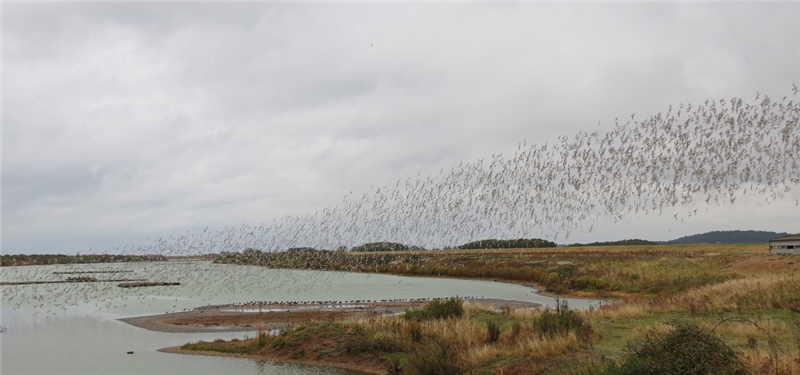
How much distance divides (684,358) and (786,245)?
62.7m

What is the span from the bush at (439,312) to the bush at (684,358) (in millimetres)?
13985

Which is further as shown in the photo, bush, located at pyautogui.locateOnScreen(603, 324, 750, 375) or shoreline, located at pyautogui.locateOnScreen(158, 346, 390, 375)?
shoreline, located at pyautogui.locateOnScreen(158, 346, 390, 375)

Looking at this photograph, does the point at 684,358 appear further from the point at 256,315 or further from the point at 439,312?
the point at 256,315

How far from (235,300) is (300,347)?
92.3 ft

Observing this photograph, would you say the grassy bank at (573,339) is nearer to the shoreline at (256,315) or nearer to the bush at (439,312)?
the bush at (439,312)

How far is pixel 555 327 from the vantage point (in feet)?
64.4

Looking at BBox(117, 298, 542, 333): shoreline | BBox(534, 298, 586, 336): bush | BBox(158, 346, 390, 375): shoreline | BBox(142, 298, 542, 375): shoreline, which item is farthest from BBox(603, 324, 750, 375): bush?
BBox(117, 298, 542, 333): shoreline

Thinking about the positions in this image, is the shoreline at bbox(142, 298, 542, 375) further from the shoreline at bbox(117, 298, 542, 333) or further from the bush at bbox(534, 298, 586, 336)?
the bush at bbox(534, 298, 586, 336)

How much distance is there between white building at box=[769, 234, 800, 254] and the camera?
61056 mm

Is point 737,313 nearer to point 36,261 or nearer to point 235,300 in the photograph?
point 235,300

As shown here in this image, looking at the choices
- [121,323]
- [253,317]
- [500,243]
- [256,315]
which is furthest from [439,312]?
[500,243]

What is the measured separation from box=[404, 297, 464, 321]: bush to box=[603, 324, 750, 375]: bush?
551 inches

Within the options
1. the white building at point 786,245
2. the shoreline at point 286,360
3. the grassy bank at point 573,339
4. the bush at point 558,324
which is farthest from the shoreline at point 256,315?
the white building at point 786,245

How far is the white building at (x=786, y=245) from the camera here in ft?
200
